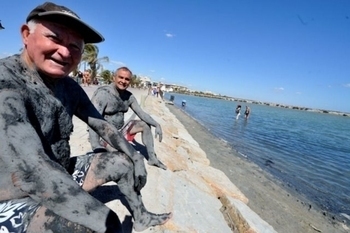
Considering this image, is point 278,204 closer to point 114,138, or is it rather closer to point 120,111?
point 120,111

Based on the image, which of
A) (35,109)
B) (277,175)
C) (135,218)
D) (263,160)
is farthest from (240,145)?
(35,109)

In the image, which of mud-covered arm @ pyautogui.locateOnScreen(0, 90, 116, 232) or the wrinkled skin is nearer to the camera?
mud-covered arm @ pyautogui.locateOnScreen(0, 90, 116, 232)

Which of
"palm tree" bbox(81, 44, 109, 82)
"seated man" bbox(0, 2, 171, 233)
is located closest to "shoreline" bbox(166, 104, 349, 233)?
"seated man" bbox(0, 2, 171, 233)

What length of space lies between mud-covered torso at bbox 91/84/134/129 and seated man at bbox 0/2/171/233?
2.20 meters

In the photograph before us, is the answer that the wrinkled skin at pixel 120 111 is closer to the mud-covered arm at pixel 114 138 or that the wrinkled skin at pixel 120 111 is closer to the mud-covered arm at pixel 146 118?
the mud-covered arm at pixel 146 118

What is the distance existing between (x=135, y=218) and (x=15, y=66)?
179cm

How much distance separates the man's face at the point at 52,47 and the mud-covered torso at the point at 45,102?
0.31 ft

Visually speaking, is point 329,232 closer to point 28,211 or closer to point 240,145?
point 28,211

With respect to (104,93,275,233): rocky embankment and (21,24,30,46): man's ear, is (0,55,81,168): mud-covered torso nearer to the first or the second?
(21,24,30,46): man's ear

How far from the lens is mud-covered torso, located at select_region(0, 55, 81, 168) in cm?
130

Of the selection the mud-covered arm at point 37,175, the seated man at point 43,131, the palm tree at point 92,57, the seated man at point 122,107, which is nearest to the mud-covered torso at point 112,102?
the seated man at point 122,107

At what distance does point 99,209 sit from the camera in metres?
1.13

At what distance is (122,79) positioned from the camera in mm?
4465

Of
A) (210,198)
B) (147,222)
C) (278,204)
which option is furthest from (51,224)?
(278,204)
